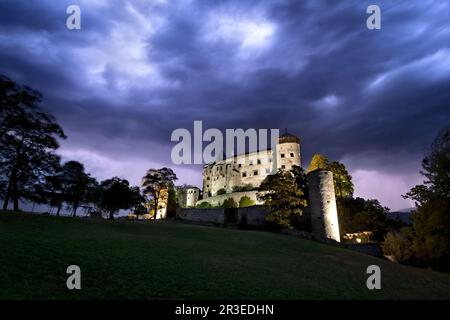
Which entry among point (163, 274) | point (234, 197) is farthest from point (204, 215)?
point (163, 274)

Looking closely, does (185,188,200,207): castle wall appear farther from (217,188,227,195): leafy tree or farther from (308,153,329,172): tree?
(308,153,329,172): tree

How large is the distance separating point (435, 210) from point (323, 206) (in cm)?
1406

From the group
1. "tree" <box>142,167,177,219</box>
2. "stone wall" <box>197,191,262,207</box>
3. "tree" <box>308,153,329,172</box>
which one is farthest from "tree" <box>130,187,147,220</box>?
"tree" <box>308,153,329,172</box>

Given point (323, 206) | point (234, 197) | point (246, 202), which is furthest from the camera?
point (234, 197)

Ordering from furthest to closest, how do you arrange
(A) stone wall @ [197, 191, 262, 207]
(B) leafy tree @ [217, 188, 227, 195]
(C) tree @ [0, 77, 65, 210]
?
(B) leafy tree @ [217, 188, 227, 195], (A) stone wall @ [197, 191, 262, 207], (C) tree @ [0, 77, 65, 210]

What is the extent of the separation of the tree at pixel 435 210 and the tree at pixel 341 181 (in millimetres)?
23603

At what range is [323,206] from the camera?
120ft

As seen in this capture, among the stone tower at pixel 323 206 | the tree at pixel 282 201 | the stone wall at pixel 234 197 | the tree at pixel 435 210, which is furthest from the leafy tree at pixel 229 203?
the tree at pixel 435 210

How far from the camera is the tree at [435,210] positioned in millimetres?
23125

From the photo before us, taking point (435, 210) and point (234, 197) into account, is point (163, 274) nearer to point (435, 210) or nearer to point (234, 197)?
point (435, 210)

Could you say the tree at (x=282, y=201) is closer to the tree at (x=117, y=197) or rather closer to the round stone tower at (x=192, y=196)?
the tree at (x=117, y=197)

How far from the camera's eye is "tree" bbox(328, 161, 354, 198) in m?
50.2

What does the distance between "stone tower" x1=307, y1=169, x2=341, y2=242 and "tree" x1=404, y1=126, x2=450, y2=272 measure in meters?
10.7

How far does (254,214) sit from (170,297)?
123ft
